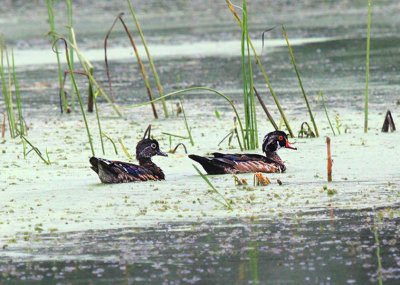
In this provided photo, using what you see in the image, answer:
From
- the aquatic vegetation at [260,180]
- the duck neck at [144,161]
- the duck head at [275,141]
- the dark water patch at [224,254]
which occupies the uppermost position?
the duck head at [275,141]

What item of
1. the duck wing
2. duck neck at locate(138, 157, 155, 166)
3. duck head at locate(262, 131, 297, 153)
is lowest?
the duck wing

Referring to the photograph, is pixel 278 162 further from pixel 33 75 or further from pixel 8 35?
pixel 8 35

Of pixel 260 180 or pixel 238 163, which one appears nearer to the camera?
pixel 260 180

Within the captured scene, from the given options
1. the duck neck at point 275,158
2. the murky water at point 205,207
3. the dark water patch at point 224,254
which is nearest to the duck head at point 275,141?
the duck neck at point 275,158

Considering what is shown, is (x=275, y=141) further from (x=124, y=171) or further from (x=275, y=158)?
(x=124, y=171)

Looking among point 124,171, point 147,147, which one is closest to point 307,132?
point 147,147

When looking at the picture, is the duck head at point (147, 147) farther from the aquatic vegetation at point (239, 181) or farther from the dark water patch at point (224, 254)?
the dark water patch at point (224, 254)

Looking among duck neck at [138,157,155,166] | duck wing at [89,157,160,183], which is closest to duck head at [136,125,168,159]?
duck neck at [138,157,155,166]

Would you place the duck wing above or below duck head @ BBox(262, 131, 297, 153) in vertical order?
below

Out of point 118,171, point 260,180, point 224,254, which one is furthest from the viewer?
point 118,171

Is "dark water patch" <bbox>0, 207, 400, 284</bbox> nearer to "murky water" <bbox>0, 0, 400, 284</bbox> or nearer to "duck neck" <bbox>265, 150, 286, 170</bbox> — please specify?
"murky water" <bbox>0, 0, 400, 284</bbox>

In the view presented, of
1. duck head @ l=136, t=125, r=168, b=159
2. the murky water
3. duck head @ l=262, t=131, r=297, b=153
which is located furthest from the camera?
duck head @ l=262, t=131, r=297, b=153

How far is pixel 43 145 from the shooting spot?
371 inches

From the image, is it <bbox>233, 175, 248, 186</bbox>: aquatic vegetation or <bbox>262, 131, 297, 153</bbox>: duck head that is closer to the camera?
<bbox>233, 175, 248, 186</bbox>: aquatic vegetation
